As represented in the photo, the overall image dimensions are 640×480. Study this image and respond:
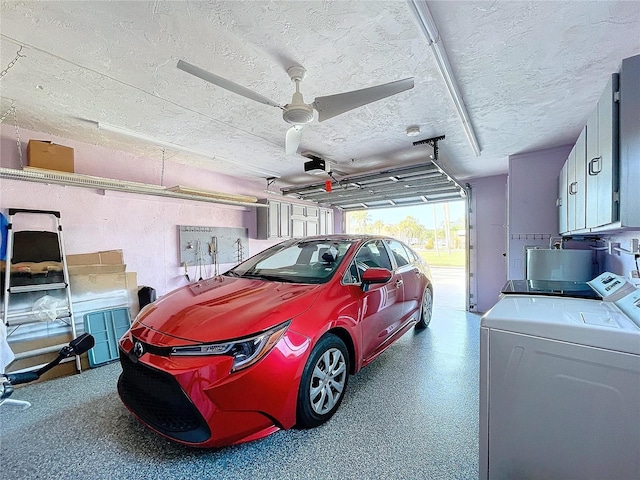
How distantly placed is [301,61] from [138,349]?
2072 mm

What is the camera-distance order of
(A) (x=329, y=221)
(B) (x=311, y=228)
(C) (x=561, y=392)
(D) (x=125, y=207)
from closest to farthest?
1. (C) (x=561, y=392)
2. (D) (x=125, y=207)
3. (B) (x=311, y=228)
4. (A) (x=329, y=221)

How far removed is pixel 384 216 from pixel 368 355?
4924 mm

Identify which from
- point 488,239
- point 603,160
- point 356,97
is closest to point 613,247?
point 603,160

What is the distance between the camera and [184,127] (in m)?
2.82

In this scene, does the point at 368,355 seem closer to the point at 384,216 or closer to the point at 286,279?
the point at 286,279

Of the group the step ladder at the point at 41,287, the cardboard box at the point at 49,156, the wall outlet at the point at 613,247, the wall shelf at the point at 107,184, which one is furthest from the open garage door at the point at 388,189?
the step ladder at the point at 41,287

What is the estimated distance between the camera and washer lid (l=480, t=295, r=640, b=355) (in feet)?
3.08

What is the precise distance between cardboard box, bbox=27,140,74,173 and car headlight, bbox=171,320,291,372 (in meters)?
2.58

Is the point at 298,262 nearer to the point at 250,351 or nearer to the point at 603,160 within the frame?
the point at 250,351

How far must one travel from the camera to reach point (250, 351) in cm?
149

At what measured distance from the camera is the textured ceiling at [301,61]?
1.42 meters

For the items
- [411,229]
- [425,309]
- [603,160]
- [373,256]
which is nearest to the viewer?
[603,160]

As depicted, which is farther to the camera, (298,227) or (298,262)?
(298,227)

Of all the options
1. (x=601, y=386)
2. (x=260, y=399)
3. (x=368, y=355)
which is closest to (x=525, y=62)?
(x=601, y=386)
